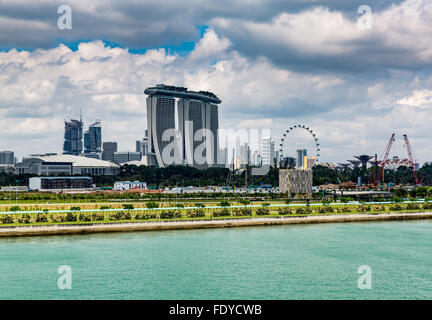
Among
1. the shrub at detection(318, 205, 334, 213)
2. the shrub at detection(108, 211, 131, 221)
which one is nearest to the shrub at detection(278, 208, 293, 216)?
the shrub at detection(318, 205, 334, 213)

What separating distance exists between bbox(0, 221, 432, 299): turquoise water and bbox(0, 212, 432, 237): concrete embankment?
1807 millimetres

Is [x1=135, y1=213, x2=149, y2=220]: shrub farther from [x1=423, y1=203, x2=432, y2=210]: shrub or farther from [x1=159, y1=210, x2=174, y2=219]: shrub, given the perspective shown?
[x1=423, y1=203, x2=432, y2=210]: shrub

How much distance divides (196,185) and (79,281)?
131m

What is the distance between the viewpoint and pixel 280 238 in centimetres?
5166

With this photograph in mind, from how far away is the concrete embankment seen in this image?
5191 centimetres

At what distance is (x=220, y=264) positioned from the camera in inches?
1485

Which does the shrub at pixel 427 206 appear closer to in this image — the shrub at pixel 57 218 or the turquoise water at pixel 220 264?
the turquoise water at pixel 220 264

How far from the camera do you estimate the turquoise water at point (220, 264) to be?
30422 mm

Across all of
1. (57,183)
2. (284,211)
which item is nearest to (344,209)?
(284,211)

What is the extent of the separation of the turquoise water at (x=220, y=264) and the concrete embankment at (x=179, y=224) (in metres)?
1.81

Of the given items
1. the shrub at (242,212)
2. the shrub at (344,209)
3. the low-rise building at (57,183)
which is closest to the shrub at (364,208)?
the shrub at (344,209)

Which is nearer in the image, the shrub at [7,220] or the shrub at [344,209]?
the shrub at [7,220]
